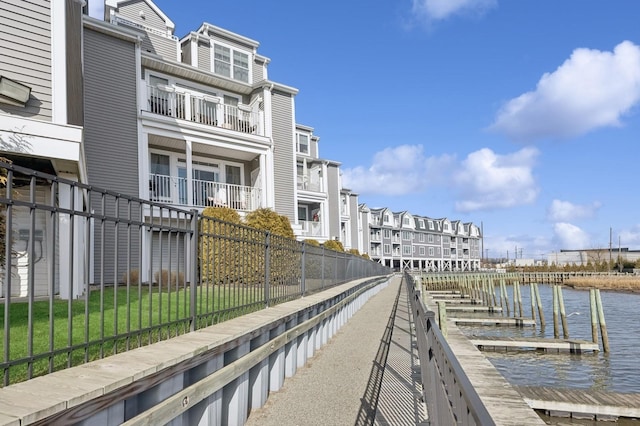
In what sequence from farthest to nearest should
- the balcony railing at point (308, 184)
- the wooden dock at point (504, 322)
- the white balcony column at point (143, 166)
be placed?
the balcony railing at point (308, 184), the wooden dock at point (504, 322), the white balcony column at point (143, 166)

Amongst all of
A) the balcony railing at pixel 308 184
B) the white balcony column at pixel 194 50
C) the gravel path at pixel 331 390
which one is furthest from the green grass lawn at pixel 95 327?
Answer: the balcony railing at pixel 308 184

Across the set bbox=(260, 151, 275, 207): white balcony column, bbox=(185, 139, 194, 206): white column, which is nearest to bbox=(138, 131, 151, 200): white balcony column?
bbox=(185, 139, 194, 206): white column

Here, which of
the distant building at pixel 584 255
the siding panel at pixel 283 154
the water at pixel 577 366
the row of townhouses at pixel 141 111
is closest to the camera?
the row of townhouses at pixel 141 111

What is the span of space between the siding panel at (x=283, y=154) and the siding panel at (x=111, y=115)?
26.6 ft

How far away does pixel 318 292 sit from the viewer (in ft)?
37.0

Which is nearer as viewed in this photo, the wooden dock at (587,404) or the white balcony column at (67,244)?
the wooden dock at (587,404)

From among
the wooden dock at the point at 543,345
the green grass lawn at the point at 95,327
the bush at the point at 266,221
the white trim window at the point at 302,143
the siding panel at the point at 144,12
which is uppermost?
the siding panel at the point at 144,12

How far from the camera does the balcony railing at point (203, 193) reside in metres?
18.7

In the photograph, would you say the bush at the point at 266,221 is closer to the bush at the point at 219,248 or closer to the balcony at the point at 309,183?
the bush at the point at 219,248

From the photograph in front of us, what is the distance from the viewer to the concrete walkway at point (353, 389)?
17.5ft

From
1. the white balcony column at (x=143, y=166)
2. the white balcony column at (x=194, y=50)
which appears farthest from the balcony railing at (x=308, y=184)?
the white balcony column at (x=143, y=166)

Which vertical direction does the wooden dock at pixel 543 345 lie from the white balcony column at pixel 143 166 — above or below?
below

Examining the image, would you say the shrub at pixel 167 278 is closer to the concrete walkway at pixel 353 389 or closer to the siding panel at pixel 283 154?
the concrete walkway at pixel 353 389

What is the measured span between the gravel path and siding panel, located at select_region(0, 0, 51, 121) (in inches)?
325
